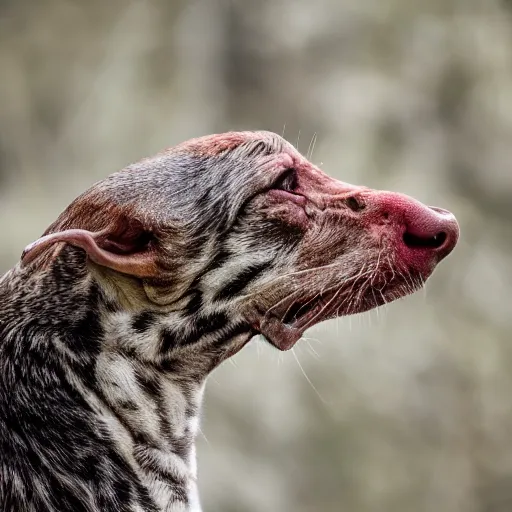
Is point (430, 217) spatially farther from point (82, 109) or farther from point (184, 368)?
point (82, 109)

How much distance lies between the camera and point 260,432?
716 cm

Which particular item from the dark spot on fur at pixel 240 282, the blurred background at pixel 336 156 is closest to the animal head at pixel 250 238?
the dark spot on fur at pixel 240 282

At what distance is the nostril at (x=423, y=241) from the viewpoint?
3.01 metres

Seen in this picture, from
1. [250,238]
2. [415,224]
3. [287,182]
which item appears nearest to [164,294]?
[250,238]

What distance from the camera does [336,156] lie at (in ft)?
25.3

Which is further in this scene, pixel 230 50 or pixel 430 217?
pixel 230 50

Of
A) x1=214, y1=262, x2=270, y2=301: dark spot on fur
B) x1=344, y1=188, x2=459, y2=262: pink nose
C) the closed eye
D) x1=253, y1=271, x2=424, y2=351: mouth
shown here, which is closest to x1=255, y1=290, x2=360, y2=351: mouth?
x1=253, y1=271, x2=424, y2=351: mouth

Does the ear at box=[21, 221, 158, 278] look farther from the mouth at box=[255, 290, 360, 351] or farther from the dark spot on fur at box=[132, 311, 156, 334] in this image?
the mouth at box=[255, 290, 360, 351]

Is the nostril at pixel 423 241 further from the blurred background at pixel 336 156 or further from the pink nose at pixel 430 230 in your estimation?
the blurred background at pixel 336 156

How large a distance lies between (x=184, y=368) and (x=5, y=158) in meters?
5.34

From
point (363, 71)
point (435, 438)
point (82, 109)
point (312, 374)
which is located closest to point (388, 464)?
point (435, 438)

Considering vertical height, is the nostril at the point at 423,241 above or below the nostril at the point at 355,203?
below

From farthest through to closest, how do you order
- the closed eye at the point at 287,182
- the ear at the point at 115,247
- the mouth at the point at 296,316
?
the closed eye at the point at 287,182, the mouth at the point at 296,316, the ear at the point at 115,247

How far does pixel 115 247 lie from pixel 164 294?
0.69 feet
